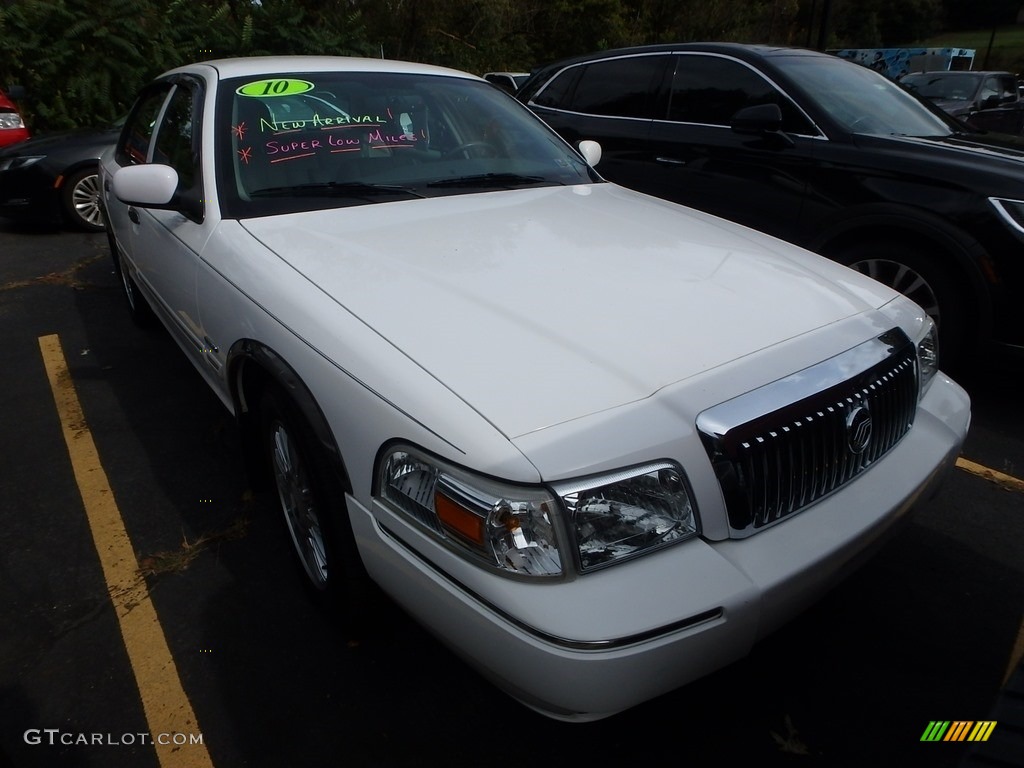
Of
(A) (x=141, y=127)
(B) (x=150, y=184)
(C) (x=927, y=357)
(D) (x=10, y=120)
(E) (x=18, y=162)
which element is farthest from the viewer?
(D) (x=10, y=120)

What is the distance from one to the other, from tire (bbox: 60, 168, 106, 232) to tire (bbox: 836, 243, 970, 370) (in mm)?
6756

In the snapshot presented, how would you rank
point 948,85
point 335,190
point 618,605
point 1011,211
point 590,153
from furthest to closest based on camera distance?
1. point 948,85
2. point 590,153
3. point 1011,211
4. point 335,190
5. point 618,605

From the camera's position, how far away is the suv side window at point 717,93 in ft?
14.5

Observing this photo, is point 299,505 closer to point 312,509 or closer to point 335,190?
point 312,509

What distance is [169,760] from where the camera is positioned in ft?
6.36

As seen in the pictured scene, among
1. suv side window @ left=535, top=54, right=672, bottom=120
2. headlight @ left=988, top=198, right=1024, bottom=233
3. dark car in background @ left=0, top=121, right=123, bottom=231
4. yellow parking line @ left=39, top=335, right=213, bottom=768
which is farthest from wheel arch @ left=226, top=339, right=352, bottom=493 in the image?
dark car in background @ left=0, top=121, right=123, bottom=231

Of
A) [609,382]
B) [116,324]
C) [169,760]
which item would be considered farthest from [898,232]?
[116,324]

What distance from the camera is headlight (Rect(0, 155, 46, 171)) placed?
22.5ft

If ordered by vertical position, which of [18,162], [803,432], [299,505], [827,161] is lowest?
[299,505]

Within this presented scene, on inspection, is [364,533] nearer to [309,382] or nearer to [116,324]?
[309,382]

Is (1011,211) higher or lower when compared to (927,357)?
higher

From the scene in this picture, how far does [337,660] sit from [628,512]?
3.89 feet

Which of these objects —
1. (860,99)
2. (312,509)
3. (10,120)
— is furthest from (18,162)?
(860,99)

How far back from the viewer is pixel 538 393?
1.63m
